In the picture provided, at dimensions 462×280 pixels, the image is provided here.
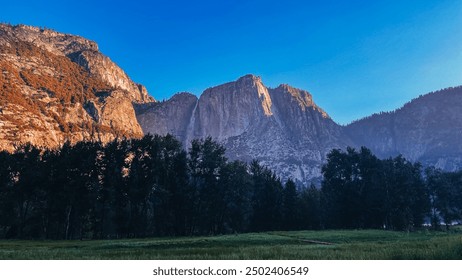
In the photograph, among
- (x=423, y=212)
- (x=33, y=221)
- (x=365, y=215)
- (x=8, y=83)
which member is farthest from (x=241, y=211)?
(x=8, y=83)

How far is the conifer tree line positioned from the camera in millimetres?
64938

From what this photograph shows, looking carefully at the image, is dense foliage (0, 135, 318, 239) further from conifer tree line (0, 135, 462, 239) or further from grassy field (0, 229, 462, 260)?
grassy field (0, 229, 462, 260)

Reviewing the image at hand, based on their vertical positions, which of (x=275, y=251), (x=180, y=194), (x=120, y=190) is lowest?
(x=275, y=251)

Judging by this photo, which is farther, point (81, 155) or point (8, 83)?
point (8, 83)

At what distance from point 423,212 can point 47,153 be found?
88895 millimetres

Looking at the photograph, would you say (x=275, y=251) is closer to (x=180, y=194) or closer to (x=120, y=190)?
(x=120, y=190)

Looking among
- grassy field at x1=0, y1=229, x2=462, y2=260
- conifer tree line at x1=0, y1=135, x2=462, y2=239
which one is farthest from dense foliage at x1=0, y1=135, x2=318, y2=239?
grassy field at x1=0, y1=229, x2=462, y2=260

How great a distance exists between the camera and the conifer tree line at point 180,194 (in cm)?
6494

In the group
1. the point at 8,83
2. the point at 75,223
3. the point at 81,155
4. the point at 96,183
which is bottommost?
the point at 75,223

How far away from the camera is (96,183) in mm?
64062

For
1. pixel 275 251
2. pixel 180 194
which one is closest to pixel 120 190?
pixel 180 194

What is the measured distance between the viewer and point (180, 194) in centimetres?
7175
